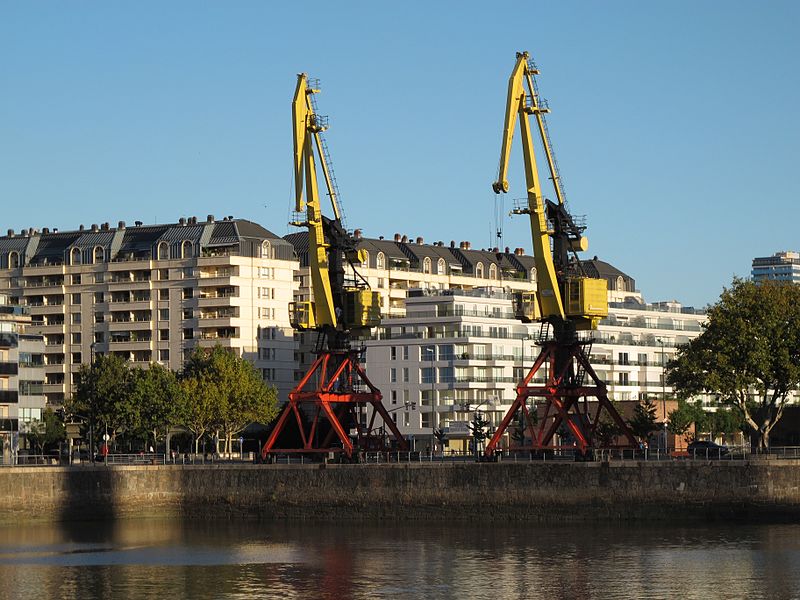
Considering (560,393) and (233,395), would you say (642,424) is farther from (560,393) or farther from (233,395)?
(233,395)

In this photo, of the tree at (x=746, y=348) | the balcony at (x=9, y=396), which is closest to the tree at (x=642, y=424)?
the tree at (x=746, y=348)

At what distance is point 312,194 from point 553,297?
64.3 ft

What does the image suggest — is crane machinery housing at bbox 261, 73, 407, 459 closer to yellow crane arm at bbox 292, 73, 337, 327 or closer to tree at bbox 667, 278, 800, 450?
yellow crane arm at bbox 292, 73, 337, 327

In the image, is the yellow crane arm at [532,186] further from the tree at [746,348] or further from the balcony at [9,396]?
the balcony at [9,396]

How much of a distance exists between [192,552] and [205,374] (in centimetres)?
6761

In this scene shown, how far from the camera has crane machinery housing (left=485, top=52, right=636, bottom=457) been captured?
105 m

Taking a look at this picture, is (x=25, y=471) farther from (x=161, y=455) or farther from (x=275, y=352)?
(x=275, y=352)

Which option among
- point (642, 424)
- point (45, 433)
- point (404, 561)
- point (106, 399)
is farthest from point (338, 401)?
point (45, 433)

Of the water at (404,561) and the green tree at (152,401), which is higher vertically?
the green tree at (152,401)

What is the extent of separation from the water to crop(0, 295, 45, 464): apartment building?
36333 millimetres

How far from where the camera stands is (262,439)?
170125 mm

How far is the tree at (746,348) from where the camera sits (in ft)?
365

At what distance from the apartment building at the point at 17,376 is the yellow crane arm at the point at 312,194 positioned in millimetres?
28155

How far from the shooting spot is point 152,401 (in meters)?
141
